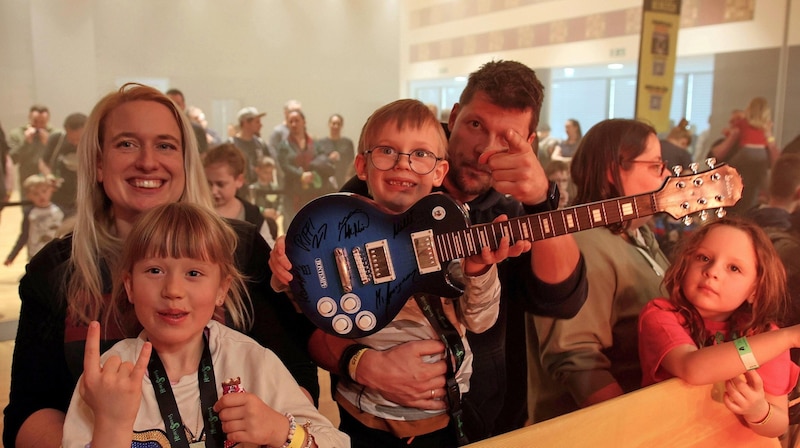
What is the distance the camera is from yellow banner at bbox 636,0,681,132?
1.97 m

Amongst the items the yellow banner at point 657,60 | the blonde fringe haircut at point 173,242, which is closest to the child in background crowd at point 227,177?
the blonde fringe haircut at point 173,242

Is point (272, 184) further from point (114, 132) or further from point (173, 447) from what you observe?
point (173, 447)

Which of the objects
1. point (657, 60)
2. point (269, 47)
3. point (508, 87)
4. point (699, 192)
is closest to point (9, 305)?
point (269, 47)

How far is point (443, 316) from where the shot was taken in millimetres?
1162

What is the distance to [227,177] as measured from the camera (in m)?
2.26

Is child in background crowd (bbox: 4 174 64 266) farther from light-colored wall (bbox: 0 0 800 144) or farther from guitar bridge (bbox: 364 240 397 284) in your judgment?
guitar bridge (bbox: 364 240 397 284)

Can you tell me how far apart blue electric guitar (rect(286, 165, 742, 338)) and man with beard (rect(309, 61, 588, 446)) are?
13cm

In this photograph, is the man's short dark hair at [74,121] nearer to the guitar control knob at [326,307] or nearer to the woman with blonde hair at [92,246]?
the woman with blonde hair at [92,246]

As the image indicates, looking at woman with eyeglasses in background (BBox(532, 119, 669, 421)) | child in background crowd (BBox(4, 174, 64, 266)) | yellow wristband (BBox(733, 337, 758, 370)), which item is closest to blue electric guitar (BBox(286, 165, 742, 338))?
woman with eyeglasses in background (BBox(532, 119, 669, 421))

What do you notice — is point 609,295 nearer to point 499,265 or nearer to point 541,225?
point 499,265

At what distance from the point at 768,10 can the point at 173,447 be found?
3206 mm

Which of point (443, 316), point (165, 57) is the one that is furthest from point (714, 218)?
point (165, 57)

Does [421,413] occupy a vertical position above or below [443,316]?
below

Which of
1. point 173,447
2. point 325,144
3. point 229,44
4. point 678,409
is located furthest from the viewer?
point 229,44
